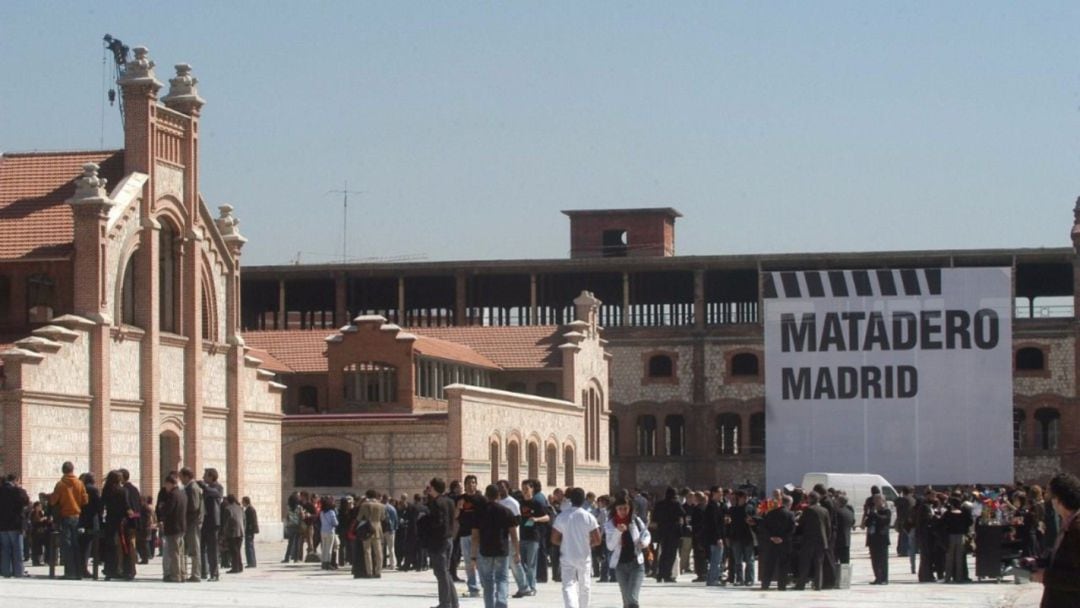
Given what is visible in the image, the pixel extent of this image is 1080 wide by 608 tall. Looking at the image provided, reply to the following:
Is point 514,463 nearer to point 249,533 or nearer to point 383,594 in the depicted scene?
point 249,533

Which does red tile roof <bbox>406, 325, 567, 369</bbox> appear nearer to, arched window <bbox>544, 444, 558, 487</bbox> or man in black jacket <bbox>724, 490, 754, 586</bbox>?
arched window <bbox>544, 444, 558, 487</bbox>

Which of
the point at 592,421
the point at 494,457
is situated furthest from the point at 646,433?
the point at 494,457

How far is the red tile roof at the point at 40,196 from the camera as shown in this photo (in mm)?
41375

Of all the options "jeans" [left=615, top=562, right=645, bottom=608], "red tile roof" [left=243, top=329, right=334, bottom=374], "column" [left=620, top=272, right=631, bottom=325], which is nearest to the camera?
"jeans" [left=615, top=562, right=645, bottom=608]

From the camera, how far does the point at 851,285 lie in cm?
6775

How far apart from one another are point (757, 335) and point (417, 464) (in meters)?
27.1

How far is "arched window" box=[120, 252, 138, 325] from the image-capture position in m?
42.3

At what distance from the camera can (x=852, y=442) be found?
6731cm

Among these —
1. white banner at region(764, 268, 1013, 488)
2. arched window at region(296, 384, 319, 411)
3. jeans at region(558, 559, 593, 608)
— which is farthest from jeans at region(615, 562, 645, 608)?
white banner at region(764, 268, 1013, 488)

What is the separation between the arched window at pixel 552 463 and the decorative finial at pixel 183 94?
761 inches

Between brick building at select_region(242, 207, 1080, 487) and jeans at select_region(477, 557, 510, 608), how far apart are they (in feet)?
168

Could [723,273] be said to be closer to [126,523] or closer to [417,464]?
[417,464]

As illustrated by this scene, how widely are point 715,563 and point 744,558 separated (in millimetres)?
505

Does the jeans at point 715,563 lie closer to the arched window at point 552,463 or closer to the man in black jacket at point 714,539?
the man in black jacket at point 714,539
